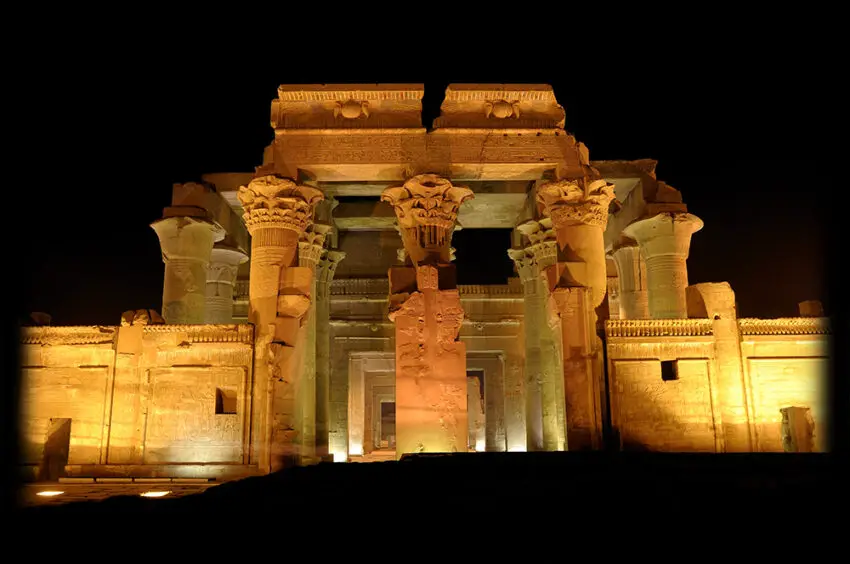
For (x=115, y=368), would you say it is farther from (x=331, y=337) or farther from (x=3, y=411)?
(x=3, y=411)

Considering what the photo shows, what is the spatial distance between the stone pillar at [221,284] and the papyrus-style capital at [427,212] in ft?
20.3

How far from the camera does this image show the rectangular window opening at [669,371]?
1468cm

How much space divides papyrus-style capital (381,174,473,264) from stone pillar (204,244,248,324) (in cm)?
619

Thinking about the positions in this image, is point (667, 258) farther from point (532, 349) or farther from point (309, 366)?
point (309, 366)

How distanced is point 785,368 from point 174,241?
44.8 ft

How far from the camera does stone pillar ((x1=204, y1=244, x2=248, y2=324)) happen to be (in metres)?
→ 19.7

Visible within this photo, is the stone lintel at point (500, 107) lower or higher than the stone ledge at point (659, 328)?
higher

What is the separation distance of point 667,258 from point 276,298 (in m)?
9.17

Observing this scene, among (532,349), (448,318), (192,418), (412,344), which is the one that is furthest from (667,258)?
(192,418)

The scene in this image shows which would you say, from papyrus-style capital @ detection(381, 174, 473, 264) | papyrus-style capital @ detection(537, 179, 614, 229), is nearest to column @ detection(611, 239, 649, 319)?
papyrus-style capital @ detection(537, 179, 614, 229)

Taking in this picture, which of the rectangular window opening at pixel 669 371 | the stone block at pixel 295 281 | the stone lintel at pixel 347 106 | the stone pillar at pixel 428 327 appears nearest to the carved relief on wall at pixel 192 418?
the stone block at pixel 295 281

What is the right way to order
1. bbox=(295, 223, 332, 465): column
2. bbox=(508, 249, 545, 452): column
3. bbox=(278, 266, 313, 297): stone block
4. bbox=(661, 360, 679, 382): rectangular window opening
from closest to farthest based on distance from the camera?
bbox=(661, 360, 679, 382): rectangular window opening < bbox=(278, 266, 313, 297): stone block < bbox=(295, 223, 332, 465): column < bbox=(508, 249, 545, 452): column

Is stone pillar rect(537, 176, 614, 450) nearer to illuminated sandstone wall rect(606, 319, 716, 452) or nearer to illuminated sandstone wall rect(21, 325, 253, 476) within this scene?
illuminated sandstone wall rect(606, 319, 716, 452)

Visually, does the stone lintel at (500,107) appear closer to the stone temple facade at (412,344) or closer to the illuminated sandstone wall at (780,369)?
the stone temple facade at (412,344)
